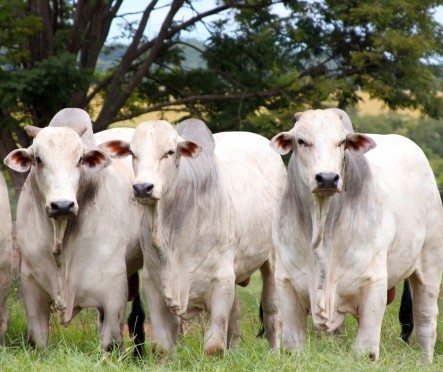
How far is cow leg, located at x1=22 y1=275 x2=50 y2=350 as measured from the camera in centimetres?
877

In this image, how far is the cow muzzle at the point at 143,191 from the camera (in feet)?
25.8

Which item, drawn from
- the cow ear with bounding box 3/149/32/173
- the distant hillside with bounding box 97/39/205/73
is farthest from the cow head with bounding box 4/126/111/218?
the distant hillside with bounding box 97/39/205/73

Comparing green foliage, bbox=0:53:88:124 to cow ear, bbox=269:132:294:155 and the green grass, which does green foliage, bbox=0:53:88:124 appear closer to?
the green grass

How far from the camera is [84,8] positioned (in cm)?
1595

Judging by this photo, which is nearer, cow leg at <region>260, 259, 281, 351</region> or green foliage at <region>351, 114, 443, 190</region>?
cow leg at <region>260, 259, 281, 351</region>

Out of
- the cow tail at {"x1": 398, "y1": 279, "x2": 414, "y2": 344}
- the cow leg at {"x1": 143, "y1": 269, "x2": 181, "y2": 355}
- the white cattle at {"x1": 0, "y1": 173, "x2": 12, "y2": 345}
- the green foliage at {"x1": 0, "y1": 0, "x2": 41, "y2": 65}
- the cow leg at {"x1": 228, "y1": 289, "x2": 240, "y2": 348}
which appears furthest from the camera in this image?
the green foliage at {"x1": 0, "y1": 0, "x2": 41, "y2": 65}

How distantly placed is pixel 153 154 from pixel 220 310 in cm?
131

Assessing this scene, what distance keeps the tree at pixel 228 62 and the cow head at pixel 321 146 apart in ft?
20.3

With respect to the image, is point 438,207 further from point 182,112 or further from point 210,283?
point 182,112

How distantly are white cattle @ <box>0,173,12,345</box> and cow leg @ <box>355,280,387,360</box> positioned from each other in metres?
2.78

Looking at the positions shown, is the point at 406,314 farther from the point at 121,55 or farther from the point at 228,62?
the point at 121,55

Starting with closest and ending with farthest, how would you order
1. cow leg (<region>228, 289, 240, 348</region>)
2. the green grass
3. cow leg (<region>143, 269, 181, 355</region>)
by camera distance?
the green grass, cow leg (<region>143, 269, 181, 355</region>), cow leg (<region>228, 289, 240, 348</region>)

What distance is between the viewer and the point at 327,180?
7.54m

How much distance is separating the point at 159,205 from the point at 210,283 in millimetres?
782
